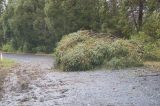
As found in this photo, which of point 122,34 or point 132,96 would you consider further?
point 122,34

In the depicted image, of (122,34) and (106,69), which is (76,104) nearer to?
(106,69)

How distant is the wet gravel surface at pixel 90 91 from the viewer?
52.6 ft

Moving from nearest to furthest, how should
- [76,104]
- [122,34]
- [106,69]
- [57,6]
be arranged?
[76,104]
[106,69]
[122,34]
[57,6]

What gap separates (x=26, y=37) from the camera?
7750cm

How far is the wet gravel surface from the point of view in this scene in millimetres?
16047

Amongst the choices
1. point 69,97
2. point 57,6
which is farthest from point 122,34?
point 69,97

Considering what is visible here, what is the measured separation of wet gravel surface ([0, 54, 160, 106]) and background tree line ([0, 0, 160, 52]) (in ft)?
42.1

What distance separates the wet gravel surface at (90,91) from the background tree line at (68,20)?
12.8 m

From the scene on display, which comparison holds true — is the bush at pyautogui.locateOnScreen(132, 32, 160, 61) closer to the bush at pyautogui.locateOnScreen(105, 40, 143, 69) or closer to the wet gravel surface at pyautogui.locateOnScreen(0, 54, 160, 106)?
the bush at pyautogui.locateOnScreen(105, 40, 143, 69)

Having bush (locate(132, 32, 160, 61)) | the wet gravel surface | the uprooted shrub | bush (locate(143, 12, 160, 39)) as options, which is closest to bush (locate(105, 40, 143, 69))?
the uprooted shrub

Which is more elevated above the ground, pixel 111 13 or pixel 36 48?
pixel 111 13

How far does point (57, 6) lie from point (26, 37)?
17.5 meters

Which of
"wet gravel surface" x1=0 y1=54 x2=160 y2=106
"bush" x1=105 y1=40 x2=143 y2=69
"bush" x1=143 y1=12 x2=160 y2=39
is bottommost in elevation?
"wet gravel surface" x1=0 y1=54 x2=160 y2=106

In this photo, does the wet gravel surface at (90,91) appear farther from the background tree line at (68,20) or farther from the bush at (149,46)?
the background tree line at (68,20)
